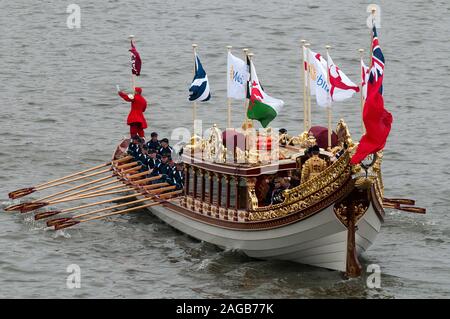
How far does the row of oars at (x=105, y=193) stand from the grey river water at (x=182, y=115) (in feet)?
2.16

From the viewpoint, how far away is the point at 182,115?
63.6m

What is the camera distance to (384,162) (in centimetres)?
5550

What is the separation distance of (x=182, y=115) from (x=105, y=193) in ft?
54.7

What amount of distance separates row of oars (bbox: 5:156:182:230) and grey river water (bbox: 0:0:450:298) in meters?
0.66

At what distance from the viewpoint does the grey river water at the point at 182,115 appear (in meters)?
40.4

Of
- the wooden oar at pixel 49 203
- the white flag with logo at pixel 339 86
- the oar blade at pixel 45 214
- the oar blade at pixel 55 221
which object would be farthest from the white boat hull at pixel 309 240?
the oar blade at pixel 45 214

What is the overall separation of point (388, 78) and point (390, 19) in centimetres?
1206

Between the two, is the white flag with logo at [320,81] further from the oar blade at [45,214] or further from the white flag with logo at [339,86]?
the oar blade at [45,214]

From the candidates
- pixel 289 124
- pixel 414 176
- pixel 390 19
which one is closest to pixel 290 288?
pixel 414 176

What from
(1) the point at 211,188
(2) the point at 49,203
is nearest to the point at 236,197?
(1) the point at 211,188

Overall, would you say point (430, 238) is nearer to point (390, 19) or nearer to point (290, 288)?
point (290, 288)

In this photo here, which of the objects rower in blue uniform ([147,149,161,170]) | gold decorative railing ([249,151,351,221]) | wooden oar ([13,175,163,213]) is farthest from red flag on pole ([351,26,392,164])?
rower in blue uniform ([147,149,161,170])

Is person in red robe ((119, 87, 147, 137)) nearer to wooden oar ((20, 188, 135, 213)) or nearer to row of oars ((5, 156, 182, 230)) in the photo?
row of oars ((5, 156, 182, 230))

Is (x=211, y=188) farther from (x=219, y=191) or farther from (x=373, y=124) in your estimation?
(x=373, y=124)
